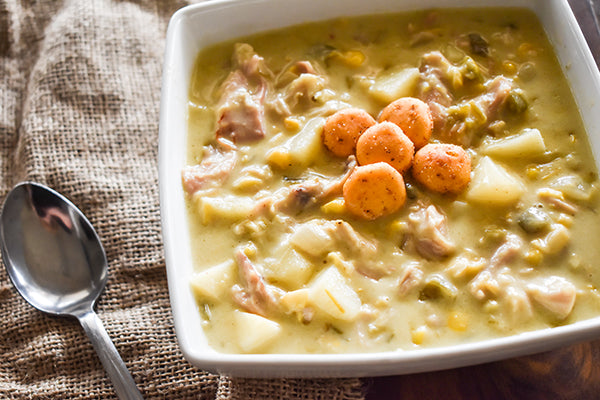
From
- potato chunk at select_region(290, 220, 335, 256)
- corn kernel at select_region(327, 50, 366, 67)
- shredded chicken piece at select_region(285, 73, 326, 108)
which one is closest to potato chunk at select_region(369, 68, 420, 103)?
corn kernel at select_region(327, 50, 366, 67)

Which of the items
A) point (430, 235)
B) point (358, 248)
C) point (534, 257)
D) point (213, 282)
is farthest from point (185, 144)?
point (534, 257)

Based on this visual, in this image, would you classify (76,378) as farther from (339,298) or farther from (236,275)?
(339,298)

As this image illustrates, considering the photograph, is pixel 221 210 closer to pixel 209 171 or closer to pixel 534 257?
pixel 209 171

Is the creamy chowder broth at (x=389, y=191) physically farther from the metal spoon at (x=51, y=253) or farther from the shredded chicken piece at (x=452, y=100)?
the metal spoon at (x=51, y=253)

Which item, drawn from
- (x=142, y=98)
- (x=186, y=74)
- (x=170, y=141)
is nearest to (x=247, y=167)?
(x=170, y=141)

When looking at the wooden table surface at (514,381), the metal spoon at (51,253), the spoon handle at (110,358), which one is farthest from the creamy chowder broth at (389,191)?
the metal spoon at (51,253)
